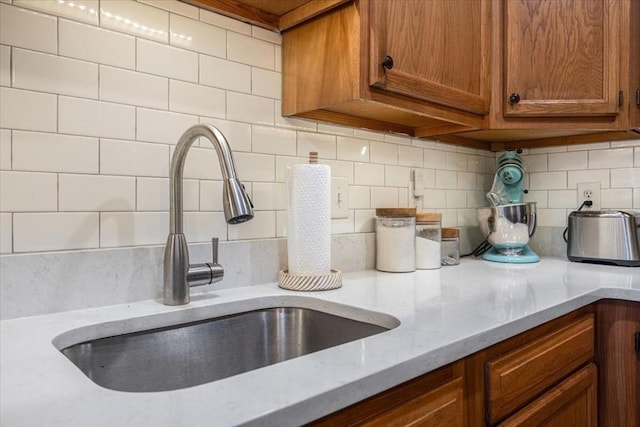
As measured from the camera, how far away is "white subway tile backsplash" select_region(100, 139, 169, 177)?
960mm

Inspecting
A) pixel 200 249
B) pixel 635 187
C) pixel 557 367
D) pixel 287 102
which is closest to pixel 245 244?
pixel 200 249

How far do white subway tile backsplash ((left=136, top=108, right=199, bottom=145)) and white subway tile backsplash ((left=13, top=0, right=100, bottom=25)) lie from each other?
0.67 ft

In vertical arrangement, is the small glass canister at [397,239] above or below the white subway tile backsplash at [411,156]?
below

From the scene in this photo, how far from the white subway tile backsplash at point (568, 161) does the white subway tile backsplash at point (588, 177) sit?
1.0 inches

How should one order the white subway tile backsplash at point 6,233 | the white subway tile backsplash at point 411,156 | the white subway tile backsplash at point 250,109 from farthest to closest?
1. the white subway tile backsplash at point 411,156
2. the white subway tile backsplash at point 250,109
3. the white subway tile backsplash at point 6,233

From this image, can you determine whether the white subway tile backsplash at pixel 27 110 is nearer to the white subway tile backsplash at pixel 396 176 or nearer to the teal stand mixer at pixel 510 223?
the white subway tile backsplash at pixel 396 176

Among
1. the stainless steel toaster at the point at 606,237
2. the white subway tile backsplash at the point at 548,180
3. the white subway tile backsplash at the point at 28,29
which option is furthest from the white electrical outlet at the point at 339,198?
the white subway tile backsplash at the point at 548,180

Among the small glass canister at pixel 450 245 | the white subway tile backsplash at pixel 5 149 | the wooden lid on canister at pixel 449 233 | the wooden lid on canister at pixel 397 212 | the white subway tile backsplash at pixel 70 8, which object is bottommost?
the small glass canister at pixel 450 245

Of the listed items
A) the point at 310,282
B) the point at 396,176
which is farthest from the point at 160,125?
the point at 396,176

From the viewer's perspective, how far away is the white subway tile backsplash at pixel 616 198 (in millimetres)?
1750

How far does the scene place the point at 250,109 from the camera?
3.96 ft

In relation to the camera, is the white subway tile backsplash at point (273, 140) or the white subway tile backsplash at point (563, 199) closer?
the white subway tile backsplash at point (273, 140)

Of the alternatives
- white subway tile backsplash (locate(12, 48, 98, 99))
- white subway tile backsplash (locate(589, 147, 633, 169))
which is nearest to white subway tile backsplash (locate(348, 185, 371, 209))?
white subway tile backsplash (locate(12, 48, 98, 99))

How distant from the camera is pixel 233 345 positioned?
3.35ft
